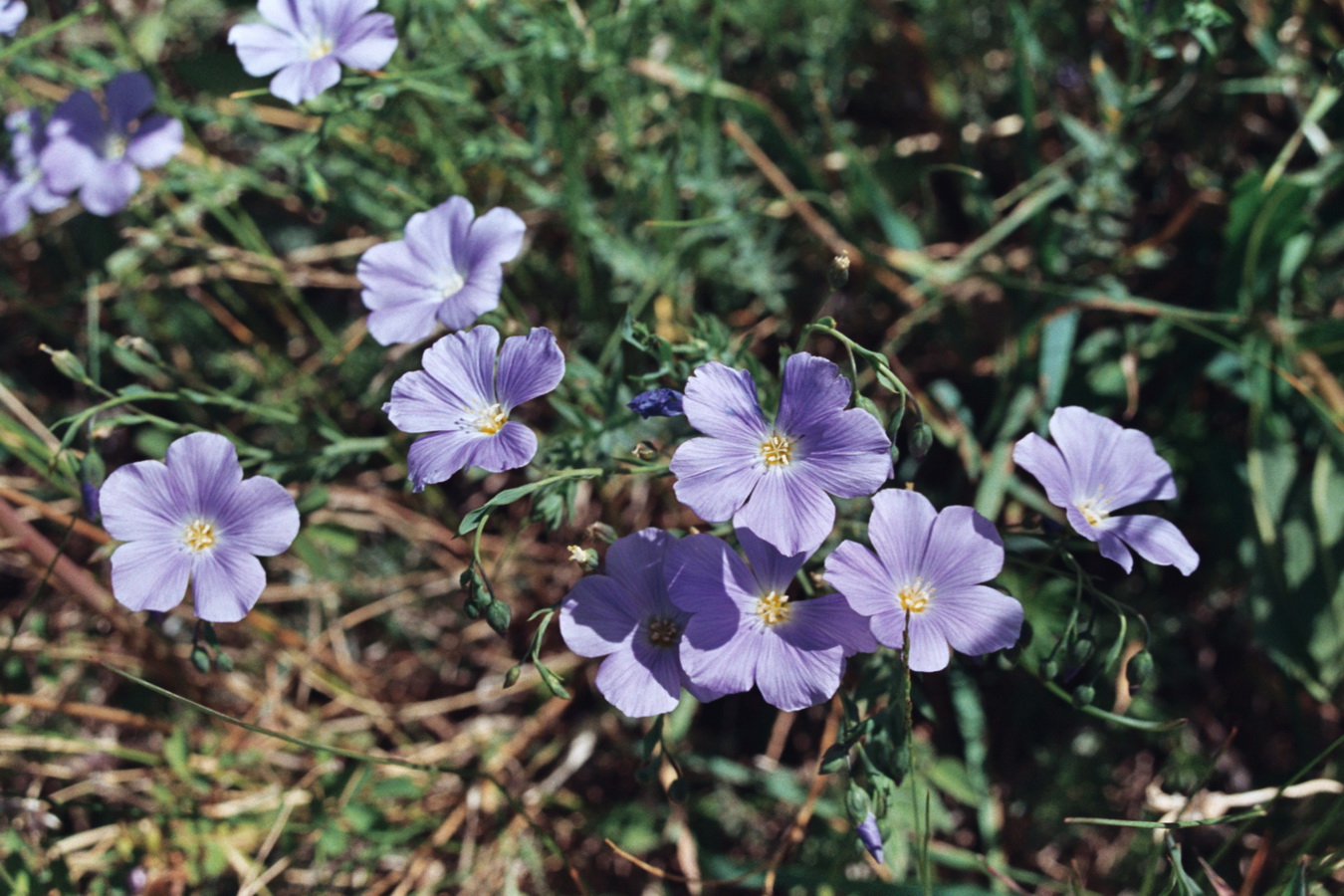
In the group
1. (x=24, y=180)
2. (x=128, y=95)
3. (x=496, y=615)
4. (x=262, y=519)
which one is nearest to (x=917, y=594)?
(x=496, y=615)

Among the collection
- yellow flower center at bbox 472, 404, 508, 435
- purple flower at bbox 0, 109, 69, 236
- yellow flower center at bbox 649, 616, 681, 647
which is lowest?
yellow flower center at bbox 649, 616, 681, 647

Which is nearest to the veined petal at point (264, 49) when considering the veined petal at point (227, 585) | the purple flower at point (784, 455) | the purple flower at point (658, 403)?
the veined petal at point (227, 585)

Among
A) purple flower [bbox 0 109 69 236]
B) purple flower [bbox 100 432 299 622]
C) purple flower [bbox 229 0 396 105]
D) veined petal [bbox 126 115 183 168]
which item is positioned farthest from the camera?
purple flower [bbox 0 109 69 236]

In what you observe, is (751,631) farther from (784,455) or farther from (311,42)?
(311,42)

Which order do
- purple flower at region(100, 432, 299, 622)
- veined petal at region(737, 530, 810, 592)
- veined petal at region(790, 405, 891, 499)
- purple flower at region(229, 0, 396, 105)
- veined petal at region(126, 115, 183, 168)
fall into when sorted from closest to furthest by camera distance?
veined petal at region(790, 405, 891, 499) < veined petal at region(737, 530, 810, 592) < purple flower at region(100, 432, 299, 622) < purple flower at region(229, 0, 396, 105) < veined petal at region(126, 115, 183, 168)

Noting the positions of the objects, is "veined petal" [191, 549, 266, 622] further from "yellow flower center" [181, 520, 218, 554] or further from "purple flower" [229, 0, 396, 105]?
"purple flower" [229, 0, 396, 105]

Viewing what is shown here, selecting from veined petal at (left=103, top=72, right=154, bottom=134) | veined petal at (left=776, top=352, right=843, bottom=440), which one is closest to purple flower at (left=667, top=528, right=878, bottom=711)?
veined petal at (left=776, top=352, right=843, bottom=440)

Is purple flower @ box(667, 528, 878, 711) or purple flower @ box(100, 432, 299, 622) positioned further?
purple flower @ box(100, 432, 299, 622)
